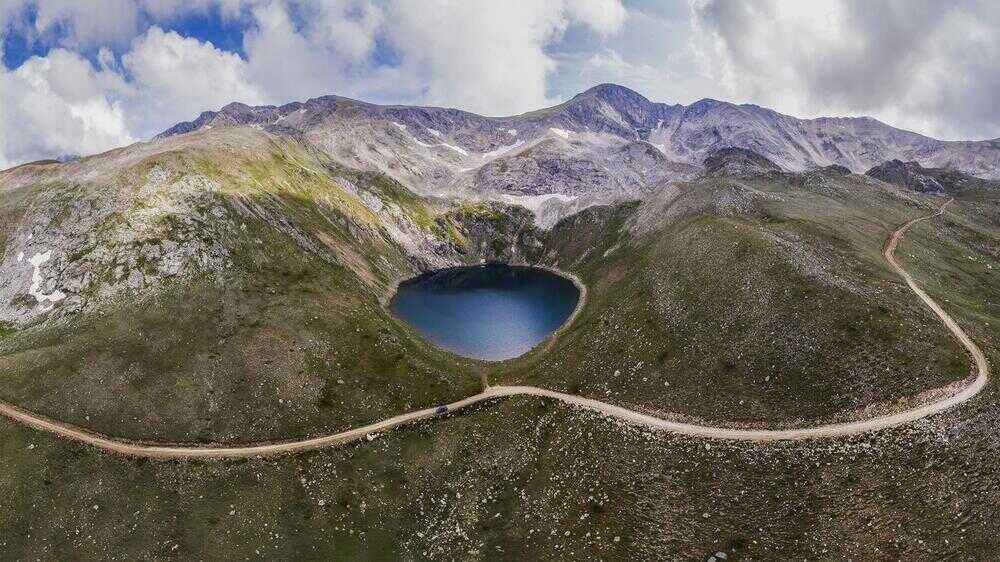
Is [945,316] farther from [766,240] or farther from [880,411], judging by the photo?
[766,240]

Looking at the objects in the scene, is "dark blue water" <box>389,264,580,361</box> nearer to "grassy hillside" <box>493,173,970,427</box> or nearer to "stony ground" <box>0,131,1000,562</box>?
"stony ground" <box>0,131,1000,562</box>

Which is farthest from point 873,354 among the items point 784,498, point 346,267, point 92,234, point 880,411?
point 92,234

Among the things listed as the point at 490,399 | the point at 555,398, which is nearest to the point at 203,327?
the point at 490,399

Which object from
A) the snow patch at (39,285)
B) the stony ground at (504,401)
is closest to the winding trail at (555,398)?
the stony ground at (504,401)

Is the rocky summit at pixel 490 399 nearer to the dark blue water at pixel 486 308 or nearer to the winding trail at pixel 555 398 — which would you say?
the winding trail at pixel 555 398

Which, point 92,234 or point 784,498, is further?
point 92,234

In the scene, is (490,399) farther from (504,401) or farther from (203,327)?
(203,327)

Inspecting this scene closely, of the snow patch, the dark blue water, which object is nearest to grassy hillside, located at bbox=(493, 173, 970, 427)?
the dark blue water
